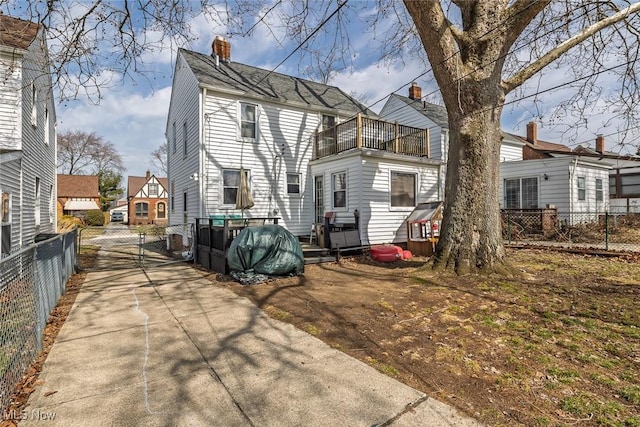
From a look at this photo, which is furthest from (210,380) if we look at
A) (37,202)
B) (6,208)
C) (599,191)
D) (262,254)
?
(599,191)

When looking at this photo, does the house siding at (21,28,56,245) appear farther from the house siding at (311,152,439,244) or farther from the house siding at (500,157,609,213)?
the house siding at (500,157,609,213)

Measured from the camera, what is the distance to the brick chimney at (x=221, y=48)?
45.0 ft

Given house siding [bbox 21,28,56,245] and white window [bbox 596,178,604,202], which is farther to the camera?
white window [bbox 596,178,604,202]

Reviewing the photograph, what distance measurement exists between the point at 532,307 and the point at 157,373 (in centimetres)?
500

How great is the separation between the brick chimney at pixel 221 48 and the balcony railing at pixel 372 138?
17.8 ft

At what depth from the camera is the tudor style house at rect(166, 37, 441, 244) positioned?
36.5ft

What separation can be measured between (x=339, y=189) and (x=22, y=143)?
9.47 m

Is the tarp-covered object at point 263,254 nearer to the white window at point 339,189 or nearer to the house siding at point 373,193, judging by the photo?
the house siding at point 373,193

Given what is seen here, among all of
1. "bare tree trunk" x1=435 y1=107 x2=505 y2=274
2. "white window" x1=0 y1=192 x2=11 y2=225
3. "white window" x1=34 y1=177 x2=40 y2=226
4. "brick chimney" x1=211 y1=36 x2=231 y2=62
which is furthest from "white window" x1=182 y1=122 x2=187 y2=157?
"bare tree trunk" x1=435 y1=107 x2=505 y2=274

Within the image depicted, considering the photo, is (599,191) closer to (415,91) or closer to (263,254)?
(415,91)

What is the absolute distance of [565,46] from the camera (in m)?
6.50

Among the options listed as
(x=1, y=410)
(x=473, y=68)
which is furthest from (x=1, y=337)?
(x=473, y=68)

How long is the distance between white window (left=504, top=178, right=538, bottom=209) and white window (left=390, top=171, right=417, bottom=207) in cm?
672

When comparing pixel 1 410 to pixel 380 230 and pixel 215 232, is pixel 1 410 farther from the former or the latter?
pixel 380 230
